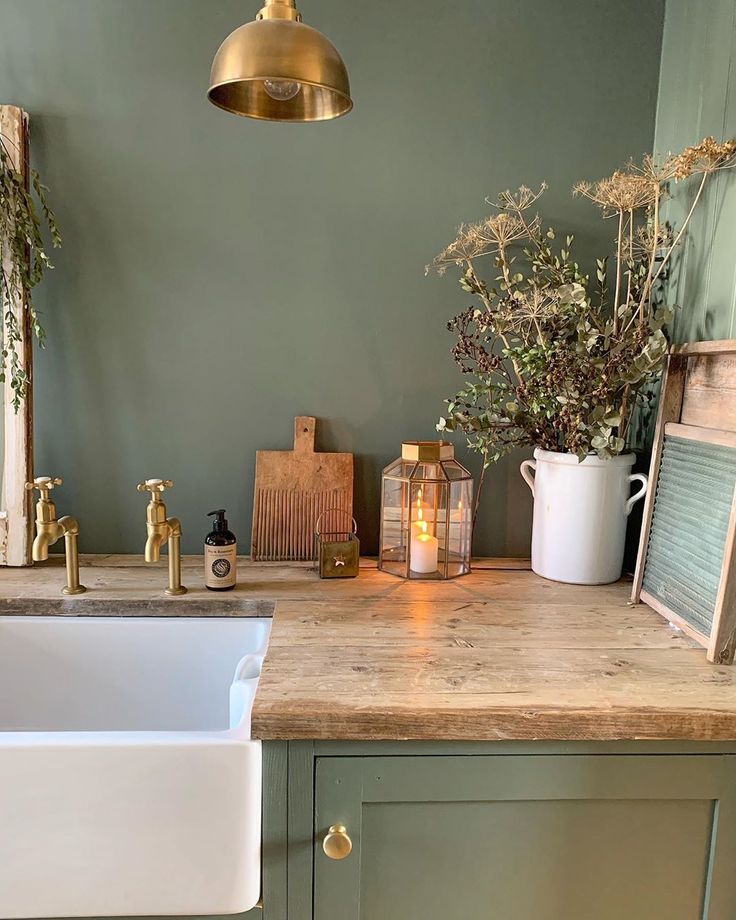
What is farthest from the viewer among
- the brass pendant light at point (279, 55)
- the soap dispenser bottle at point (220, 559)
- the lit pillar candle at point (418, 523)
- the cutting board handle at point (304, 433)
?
the cutting board handle at point (304, 433)

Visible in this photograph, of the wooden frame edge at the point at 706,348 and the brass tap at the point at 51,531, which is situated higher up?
the wooden frame edge at the point at 706,348

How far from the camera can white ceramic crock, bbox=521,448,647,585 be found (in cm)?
156

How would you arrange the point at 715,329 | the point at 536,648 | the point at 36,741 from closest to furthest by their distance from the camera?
1. the point at 36,741
2. the point at 536,648
3. the point at 715,329

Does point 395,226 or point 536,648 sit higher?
point 395,226

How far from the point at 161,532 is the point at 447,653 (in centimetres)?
64

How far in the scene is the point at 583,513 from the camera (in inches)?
62.2

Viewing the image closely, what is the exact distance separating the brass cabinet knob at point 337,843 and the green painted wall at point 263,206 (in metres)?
0.87

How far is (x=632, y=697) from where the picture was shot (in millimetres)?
1082

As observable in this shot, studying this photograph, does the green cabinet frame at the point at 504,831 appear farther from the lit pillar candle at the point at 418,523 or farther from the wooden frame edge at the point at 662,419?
the lit pillar candle at the point at 418,523

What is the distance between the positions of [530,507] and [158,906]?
1160 millimetres

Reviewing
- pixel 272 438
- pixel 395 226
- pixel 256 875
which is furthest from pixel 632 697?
pixel 395 226

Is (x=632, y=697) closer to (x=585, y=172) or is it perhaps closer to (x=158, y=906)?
(x=158, y=906)

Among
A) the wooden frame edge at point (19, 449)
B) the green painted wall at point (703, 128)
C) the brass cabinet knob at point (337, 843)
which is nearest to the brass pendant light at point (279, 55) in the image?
the wooden frame edge at point (19, 449)

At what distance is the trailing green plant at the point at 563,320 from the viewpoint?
4.75 feet
